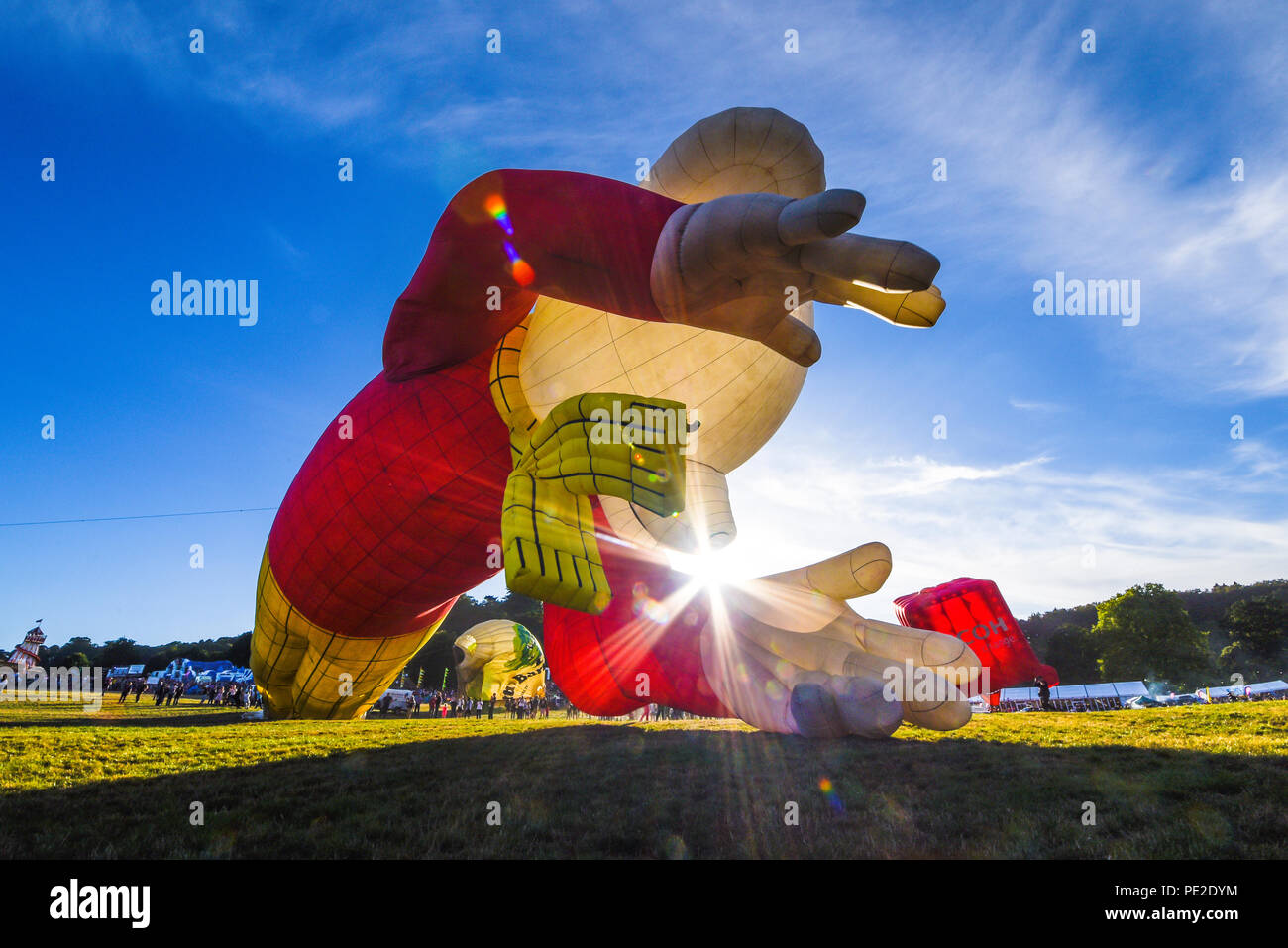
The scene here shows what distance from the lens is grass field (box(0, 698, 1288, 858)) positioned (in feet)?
10.1

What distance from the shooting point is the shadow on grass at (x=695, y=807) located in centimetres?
305

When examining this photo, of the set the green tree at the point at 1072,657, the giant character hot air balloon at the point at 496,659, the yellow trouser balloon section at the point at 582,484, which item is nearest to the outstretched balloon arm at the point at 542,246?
the yellow trouser balloon section at the point at 582,484

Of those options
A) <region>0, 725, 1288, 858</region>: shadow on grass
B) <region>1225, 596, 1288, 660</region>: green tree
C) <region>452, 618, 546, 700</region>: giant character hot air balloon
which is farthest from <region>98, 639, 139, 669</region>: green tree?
<region>1225, 596, 1288, 660</region>: green tree

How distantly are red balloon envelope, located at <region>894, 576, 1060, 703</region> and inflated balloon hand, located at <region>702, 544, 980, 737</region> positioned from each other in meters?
2.07

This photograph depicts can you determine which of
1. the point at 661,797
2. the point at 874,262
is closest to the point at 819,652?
the point at 661,797

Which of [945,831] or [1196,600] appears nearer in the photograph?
Answer: [945,831]

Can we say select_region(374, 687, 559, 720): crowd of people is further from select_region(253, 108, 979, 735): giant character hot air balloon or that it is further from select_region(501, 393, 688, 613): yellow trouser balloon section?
select_region(501, 393, 688, 613): yellow trouser balloon section

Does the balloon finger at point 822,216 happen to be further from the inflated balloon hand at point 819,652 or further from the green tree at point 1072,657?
the green tree at point 1072,657

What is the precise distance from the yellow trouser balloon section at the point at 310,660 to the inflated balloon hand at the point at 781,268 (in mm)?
6470

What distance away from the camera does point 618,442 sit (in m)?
4.19
